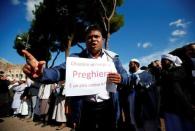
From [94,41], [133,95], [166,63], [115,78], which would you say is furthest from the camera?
[133,95]

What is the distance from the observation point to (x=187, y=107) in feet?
11.3

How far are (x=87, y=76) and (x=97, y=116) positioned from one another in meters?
0.38

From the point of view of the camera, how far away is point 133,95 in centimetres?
457

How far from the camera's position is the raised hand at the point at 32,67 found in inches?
67.0

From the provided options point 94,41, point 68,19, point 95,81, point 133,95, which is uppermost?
point 68,19

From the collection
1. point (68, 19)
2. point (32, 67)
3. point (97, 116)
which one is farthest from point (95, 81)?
point (68, 19)

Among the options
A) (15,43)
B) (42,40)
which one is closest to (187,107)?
(42,40)

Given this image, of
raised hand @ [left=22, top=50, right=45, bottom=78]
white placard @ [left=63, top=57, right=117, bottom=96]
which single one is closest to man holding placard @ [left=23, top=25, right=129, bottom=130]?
white placard @ [left=63, top=57, right=117, bottom=96]

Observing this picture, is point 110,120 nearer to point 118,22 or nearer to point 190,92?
point 190,92

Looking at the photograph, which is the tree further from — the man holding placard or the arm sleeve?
the arm sleeve

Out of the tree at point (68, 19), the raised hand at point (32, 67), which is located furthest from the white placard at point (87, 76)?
the tree at point (68, 19)

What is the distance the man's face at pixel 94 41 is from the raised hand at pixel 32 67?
642 mm

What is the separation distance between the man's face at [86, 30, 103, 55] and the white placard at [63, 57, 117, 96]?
131mm

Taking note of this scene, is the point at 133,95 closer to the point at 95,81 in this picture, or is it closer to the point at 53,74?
the point at 95,81
